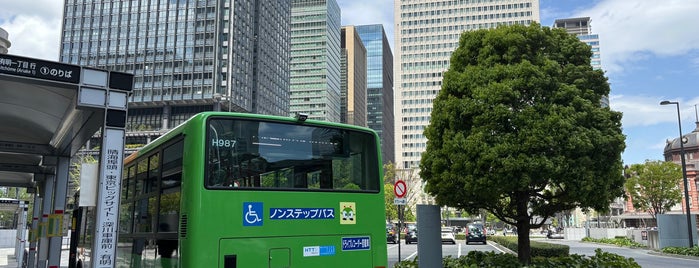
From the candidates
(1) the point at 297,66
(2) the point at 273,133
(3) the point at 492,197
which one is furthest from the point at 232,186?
(1) the point at 297,66

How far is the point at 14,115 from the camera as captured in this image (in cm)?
945

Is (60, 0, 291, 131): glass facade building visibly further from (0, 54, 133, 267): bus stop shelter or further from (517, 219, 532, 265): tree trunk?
(517, 219, 532, 265): tree trunk

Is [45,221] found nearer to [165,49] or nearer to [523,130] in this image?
[523,130]

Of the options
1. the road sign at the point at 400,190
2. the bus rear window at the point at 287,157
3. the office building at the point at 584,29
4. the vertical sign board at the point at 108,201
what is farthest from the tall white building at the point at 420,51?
the vertical sign board at the point at 108,201

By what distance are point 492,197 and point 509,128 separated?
155cm

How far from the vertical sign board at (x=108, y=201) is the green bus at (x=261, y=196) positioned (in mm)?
694

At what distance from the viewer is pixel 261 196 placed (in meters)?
6.48

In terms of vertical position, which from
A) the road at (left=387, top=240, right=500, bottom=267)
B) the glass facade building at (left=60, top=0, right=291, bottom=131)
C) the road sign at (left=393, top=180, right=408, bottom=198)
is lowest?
the road at (left=387, top=240, right=500, bottom=267)

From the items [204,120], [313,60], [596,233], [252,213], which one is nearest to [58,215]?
[204,120]

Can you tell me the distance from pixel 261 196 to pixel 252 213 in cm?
23

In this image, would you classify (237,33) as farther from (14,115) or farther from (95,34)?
(14,115)

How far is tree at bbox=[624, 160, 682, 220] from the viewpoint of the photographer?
46.1 m

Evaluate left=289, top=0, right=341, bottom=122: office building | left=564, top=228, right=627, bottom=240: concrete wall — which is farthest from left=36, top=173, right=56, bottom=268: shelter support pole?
left=289, top=0, right=341, bottom=122: office building

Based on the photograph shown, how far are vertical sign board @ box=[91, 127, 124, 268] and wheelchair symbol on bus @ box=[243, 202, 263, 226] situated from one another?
150 cm
